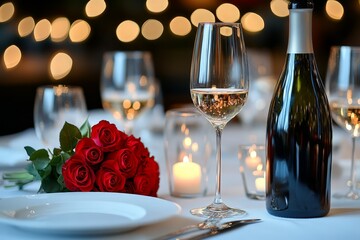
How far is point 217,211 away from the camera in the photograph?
110cm

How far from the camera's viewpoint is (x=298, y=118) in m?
1.08

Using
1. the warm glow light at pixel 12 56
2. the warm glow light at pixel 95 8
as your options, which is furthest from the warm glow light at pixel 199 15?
the warm glow light at pixel 12 56

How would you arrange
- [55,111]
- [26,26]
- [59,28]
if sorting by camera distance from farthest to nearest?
1. [59,28]
2. [26,26]
3. [55,111]

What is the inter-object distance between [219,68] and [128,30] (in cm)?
448

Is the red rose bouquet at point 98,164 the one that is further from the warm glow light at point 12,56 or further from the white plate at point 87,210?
the warm glow light at point 12,56

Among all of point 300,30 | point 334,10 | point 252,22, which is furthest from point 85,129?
point 334,10

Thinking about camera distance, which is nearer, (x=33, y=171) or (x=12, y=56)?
(x=33, y=171)

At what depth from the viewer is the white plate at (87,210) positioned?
3.05 feet

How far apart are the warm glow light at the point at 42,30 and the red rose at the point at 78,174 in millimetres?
3919

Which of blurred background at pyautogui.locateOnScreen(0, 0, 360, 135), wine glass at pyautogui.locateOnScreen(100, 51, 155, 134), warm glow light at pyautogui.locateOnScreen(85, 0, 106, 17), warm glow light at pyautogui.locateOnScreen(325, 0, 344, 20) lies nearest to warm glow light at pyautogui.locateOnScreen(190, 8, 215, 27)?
blurred background at pyautogui.locateOnScreen(0, 0, 360, 135)

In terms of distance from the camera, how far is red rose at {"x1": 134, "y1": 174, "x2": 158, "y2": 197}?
1.16 metres

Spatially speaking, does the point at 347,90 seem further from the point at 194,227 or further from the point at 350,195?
the point at 194,227

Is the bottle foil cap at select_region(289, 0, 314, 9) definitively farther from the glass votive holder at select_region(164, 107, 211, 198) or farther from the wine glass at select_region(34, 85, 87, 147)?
the wine glass at select_region(34, 85, 87, 147)

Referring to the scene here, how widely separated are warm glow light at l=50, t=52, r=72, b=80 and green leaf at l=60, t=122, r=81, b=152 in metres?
3.91
